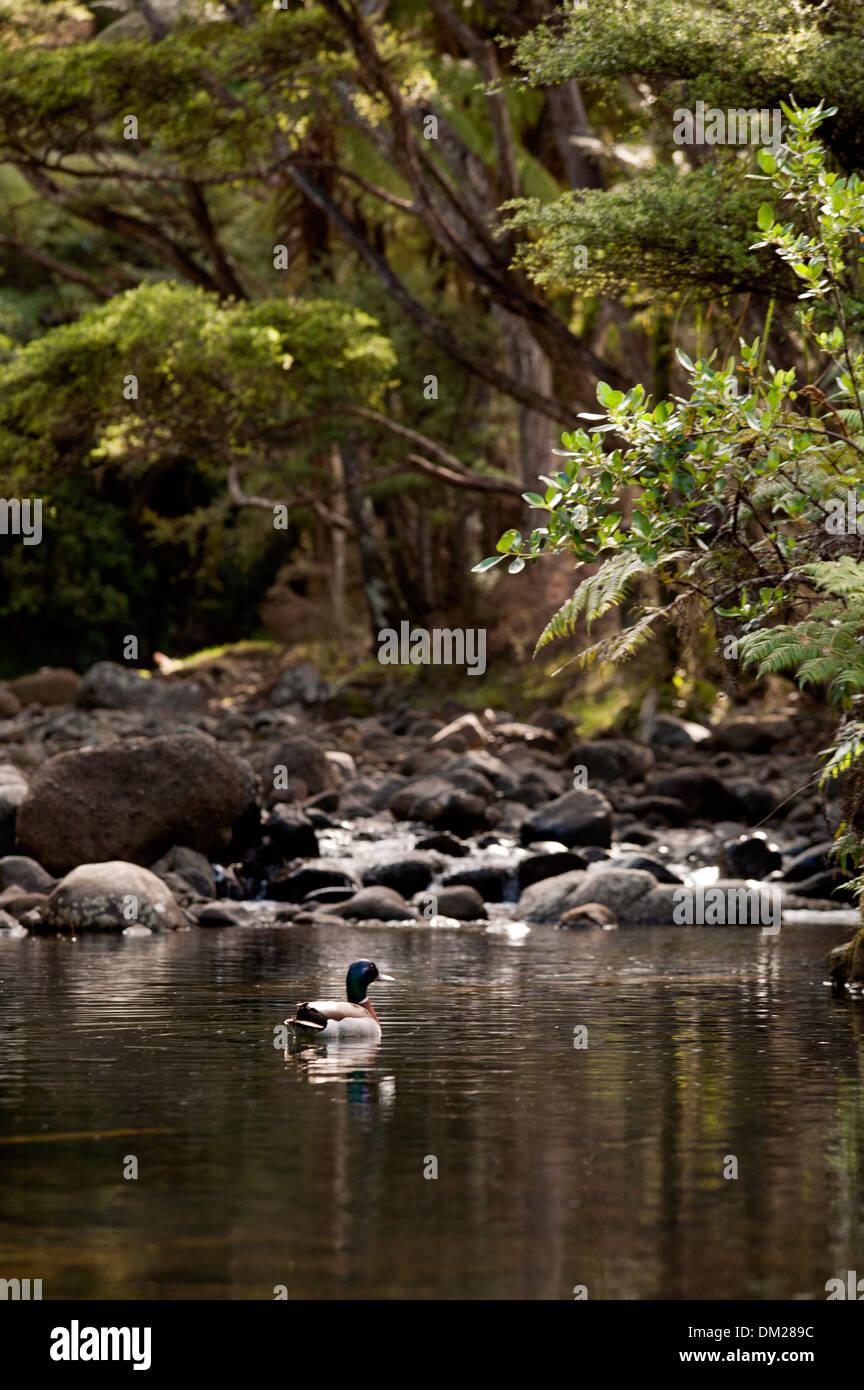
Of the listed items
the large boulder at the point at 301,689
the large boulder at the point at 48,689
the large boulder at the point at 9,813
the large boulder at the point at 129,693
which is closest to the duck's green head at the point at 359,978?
the large boulder at the point at 9,813

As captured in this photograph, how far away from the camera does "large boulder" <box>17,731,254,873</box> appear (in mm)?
15406

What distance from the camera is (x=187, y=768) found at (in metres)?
16.1

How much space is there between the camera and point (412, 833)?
19047mm

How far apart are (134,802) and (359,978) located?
24.2 ft

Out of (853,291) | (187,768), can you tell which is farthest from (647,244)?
(187,768)

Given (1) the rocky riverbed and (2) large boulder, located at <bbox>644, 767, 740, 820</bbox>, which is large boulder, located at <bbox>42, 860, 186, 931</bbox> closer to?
(1) the rocky riverbed

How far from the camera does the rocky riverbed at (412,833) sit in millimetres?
14578

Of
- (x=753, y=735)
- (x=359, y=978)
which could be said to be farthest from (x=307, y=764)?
(x=359, y=978)

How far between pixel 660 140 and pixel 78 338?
9.22m

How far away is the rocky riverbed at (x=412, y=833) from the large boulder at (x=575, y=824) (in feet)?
0.06

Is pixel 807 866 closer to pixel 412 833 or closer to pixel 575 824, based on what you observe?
pixel 575 824

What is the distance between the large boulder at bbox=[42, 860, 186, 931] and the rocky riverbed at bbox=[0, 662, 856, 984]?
13 millimetres

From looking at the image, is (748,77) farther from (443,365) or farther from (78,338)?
(443,365)
